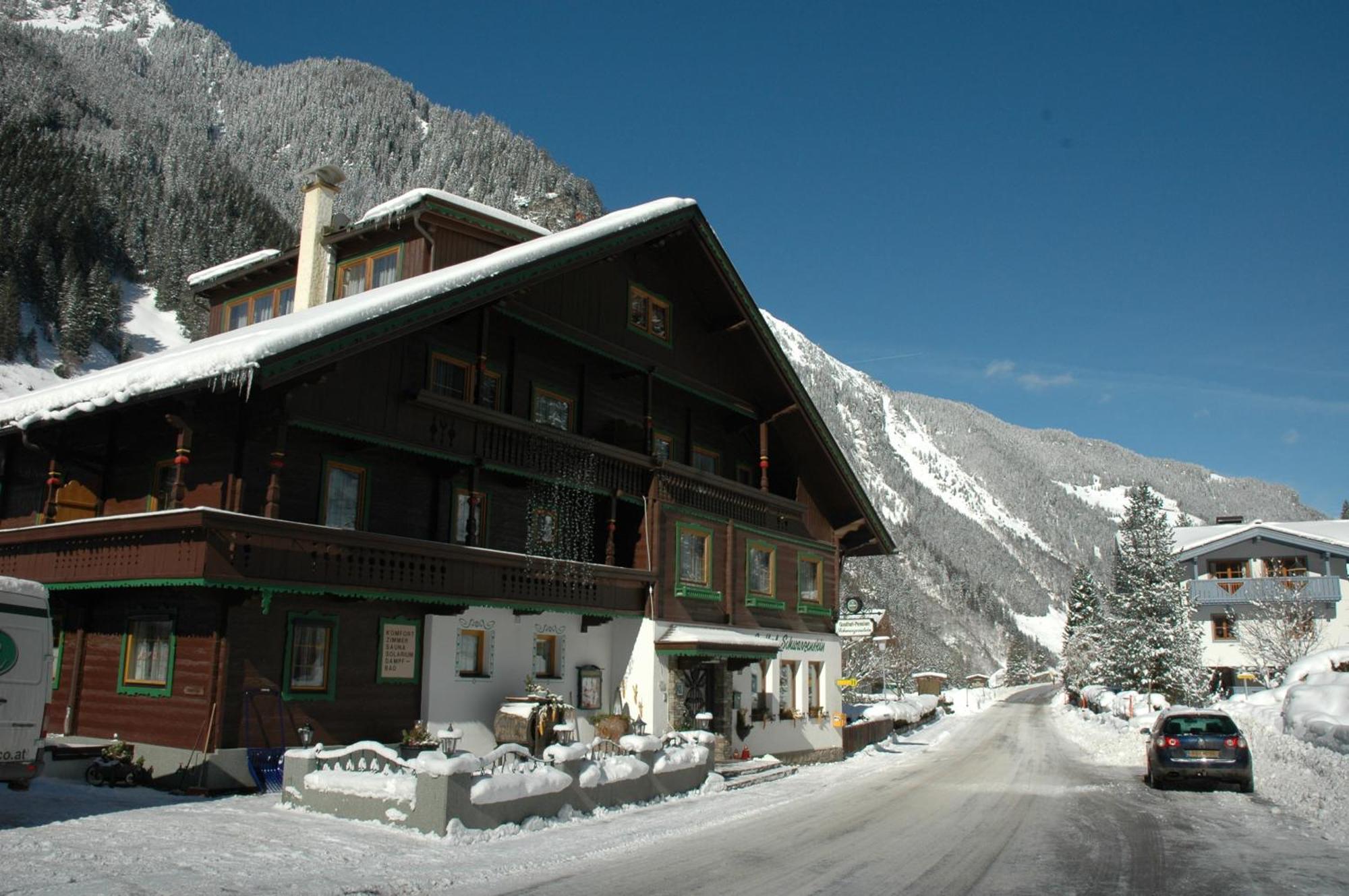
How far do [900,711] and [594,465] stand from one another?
25.6m

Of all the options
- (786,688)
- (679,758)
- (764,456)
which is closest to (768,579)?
(786,688)

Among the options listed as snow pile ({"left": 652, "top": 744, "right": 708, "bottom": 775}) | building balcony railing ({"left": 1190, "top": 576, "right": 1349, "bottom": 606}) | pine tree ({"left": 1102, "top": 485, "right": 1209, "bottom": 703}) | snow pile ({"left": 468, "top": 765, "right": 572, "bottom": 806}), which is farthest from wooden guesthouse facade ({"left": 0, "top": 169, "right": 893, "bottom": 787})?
building balcony railing ({"left": 1190, "top": 576, "right": 1349, "bottom": 606})

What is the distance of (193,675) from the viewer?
56.7 feet

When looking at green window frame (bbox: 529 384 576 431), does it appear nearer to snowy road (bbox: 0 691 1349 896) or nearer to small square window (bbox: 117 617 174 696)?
small square window (bbox: 117 617 174 696)

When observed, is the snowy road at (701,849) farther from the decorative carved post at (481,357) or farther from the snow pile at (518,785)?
the decorative carved post at (481,357)

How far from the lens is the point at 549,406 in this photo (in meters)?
25.5

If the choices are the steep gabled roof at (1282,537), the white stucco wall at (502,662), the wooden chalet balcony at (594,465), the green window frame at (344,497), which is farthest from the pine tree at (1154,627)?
the green window frame at (344,497)

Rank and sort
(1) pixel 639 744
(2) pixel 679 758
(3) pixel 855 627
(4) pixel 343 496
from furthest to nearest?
(3) pixel 855 627 → (4) pixel 343 496 → (2) pixel 679 758 → (1) pixel 639 744

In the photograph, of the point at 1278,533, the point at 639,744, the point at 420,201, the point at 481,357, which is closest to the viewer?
the point at 639,744

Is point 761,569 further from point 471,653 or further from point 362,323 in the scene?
point 362,323

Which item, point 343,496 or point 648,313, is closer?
point 343,496

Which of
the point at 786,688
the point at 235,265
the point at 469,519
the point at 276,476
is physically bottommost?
the point at 786,688

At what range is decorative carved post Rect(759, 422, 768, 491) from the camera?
101 ft

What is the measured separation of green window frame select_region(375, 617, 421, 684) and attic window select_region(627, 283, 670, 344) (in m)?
10.3
